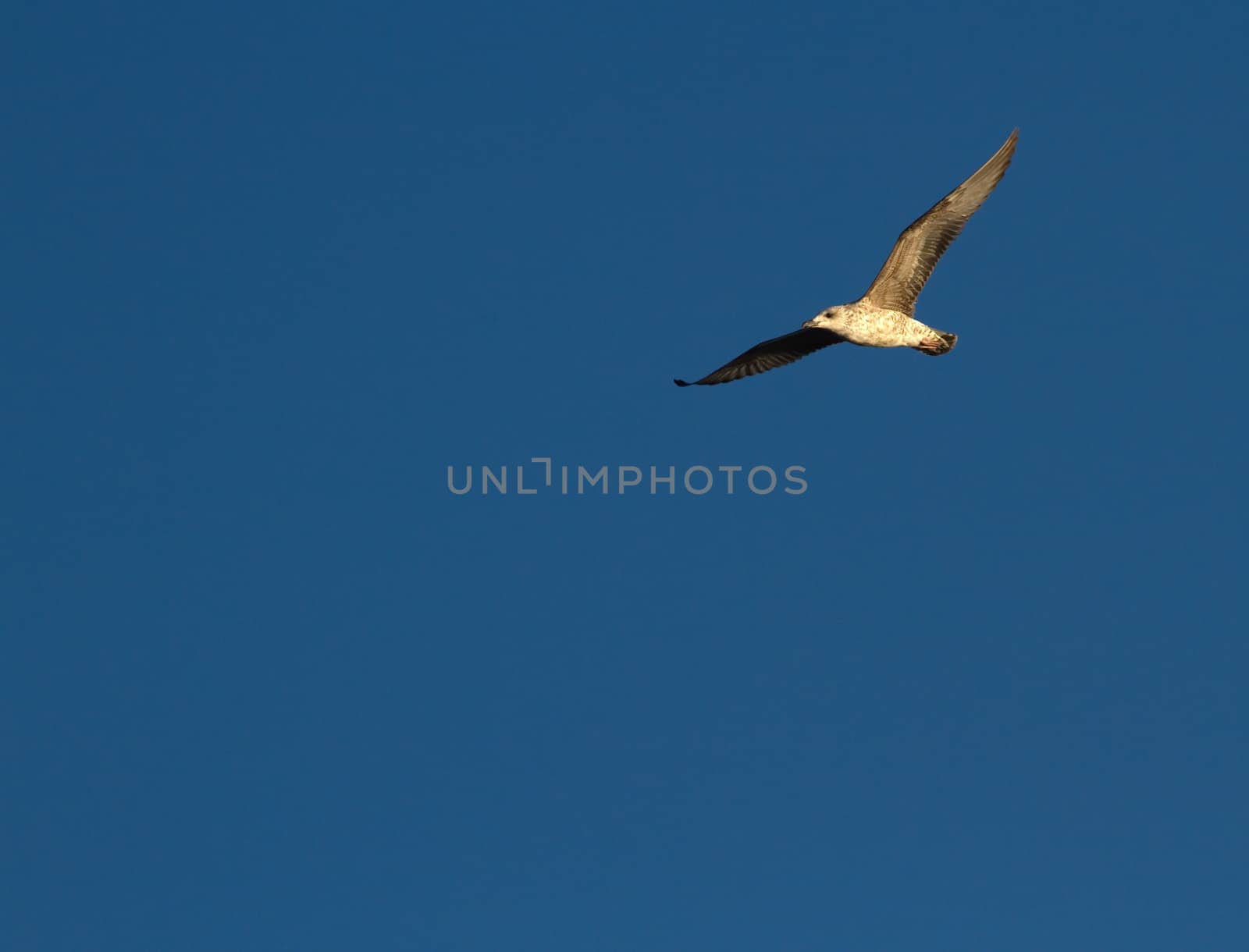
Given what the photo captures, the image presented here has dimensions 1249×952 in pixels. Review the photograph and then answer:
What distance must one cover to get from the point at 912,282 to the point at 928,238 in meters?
0.76

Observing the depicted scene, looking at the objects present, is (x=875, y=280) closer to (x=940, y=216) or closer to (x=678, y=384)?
(x=940, y=216)

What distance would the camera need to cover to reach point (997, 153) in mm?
30594

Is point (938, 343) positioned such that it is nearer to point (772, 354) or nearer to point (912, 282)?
point (912, 282)

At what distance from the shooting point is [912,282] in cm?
3083

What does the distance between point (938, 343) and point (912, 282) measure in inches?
42.0

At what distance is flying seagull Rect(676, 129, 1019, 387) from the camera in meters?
30.4

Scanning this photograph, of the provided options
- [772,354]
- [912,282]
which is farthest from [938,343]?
[772,354]

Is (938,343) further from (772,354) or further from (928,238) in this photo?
(772,354)

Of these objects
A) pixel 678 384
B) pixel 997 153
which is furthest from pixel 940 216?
pixel 678 384

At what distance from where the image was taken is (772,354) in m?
33.4

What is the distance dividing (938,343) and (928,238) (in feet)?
5.60

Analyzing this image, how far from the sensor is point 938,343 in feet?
102

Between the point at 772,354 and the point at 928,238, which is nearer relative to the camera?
the point at 928,238

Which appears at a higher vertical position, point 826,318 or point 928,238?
point 928,238
